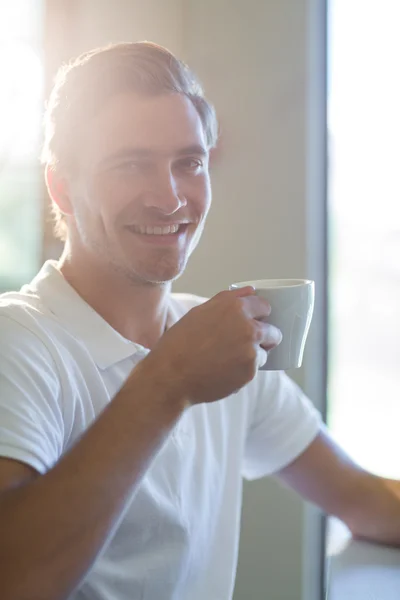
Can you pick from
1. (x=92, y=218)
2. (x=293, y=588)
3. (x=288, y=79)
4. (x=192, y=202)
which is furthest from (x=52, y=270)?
(x=293, y=588)

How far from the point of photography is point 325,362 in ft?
5.08

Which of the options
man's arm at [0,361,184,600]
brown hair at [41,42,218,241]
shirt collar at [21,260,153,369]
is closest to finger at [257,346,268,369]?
man's arm at [0,361,184,600]

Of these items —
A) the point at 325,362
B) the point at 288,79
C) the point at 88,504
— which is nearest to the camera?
the point at 88,504

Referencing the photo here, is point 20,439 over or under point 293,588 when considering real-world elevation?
over

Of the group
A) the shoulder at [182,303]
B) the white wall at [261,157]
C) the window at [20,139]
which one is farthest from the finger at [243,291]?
the window at [20,139]

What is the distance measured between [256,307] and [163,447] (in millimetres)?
261

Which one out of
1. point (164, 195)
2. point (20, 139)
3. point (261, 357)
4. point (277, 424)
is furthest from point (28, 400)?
point (20, 139)

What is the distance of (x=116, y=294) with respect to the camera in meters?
0.96

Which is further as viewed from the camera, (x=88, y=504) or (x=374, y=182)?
(x=374, y=182)

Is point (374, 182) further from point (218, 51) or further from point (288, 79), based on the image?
point (218, 51)

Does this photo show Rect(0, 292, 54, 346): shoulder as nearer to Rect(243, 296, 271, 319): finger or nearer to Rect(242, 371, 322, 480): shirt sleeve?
Rect(243, 296, 271, 319): finger

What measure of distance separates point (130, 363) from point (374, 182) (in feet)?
2.82

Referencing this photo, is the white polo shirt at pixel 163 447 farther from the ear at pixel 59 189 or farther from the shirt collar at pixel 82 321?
the ear at pixel 59 189

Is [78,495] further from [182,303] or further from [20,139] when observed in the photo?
[20,139]
